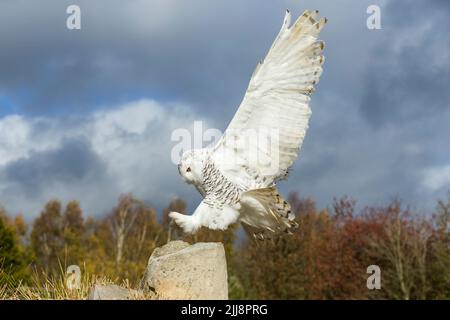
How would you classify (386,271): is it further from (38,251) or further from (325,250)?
(38,251)

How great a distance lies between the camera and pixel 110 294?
23.3ft

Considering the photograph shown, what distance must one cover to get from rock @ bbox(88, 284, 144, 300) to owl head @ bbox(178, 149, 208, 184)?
1.53 m

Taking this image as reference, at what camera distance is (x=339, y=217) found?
2766cm

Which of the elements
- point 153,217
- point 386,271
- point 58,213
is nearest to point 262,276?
point 386,271

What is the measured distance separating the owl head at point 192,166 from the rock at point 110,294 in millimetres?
1535

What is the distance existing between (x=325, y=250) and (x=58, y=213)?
924 inches

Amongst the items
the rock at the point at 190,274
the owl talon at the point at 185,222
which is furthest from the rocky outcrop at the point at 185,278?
the owl talon at the point at 185,222

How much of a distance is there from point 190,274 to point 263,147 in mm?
1950

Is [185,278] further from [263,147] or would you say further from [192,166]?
[263,147]

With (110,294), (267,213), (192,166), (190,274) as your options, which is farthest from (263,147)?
(110,294)

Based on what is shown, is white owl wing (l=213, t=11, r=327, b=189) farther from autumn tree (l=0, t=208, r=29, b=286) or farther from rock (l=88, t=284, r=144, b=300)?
autumn tree (l=0, t=208, r=29, b=286)
